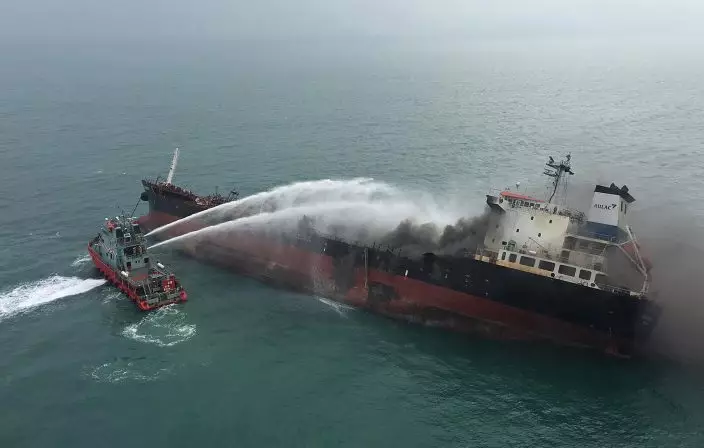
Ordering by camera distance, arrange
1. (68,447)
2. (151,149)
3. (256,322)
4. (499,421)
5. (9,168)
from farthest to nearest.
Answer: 1. (151,149)
2. (9,168)
3. (256,322)
4. (499,421)
5. (68,447)

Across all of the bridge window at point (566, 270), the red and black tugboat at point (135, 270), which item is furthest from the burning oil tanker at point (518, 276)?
the red and black tugboat at point (135, 270)

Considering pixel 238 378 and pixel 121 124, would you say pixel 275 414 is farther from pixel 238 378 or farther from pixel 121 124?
pixel 121 124

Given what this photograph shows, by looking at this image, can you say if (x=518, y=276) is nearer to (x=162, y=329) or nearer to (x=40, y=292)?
(x=162, y=329)

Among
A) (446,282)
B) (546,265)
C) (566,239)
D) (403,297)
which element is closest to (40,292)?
(403,297)

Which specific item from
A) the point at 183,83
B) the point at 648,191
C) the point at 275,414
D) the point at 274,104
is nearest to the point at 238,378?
the point at 275,414

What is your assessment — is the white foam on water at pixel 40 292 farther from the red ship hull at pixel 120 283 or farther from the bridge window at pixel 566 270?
the bridge window at pixel 566 270
